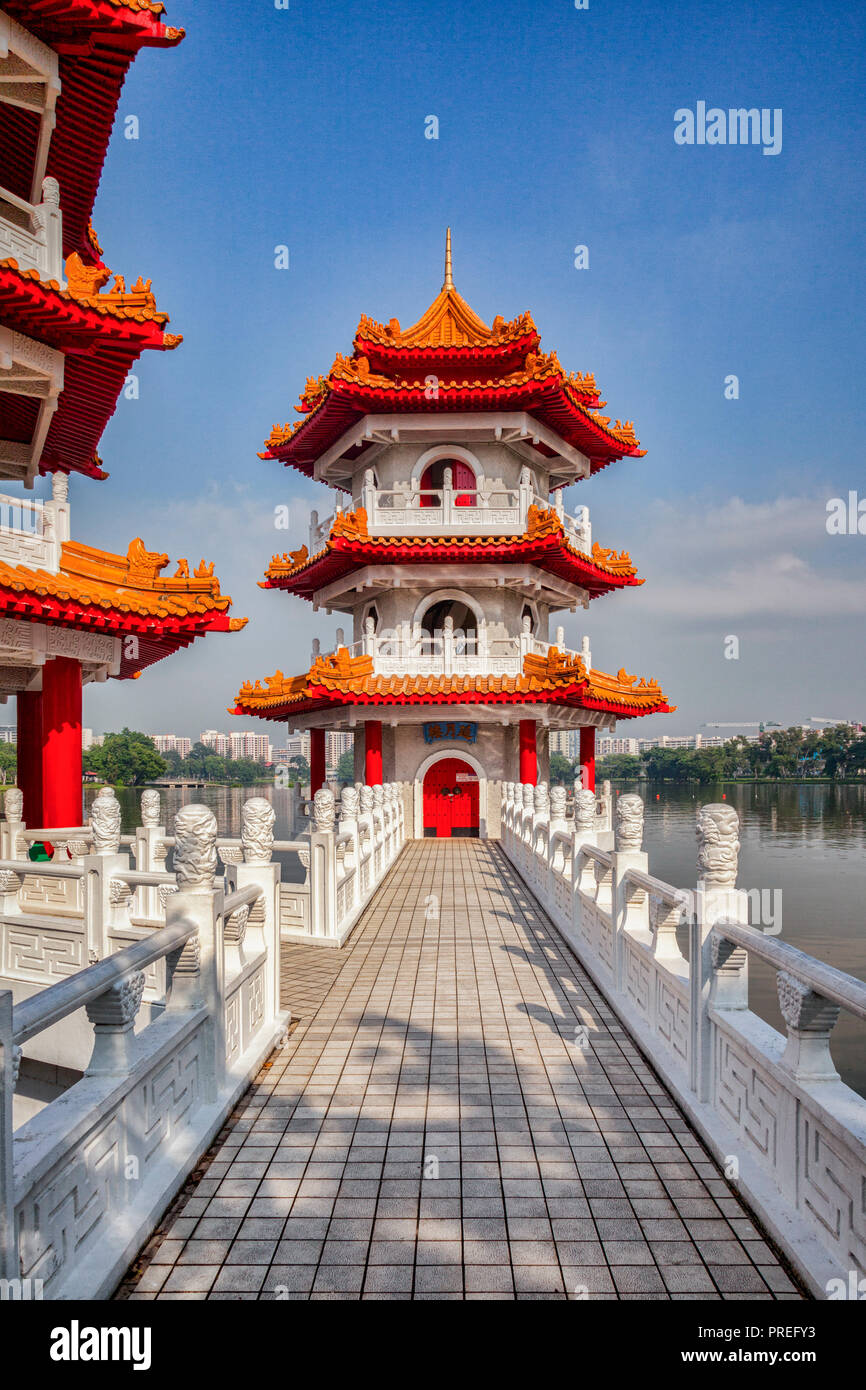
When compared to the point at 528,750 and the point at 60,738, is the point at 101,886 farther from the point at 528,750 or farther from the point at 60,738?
the point at 528,750

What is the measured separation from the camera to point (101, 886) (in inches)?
299

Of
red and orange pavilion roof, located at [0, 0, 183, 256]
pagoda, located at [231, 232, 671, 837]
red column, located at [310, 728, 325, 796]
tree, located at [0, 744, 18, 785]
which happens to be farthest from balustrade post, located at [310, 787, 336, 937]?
tree, located at [0, 744, 18, 785]

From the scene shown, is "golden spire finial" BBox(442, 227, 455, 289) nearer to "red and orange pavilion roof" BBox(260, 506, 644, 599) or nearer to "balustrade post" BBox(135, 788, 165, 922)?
"red and orange pavilion roof" BBox(260, 506, 644, 599)

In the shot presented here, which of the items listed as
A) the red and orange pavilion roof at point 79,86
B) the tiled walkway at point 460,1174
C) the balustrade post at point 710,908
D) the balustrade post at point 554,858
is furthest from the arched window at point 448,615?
the balustrade post at point 710,908

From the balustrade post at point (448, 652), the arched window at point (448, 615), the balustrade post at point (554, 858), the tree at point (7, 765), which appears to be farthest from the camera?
the tree at point (7, 765)

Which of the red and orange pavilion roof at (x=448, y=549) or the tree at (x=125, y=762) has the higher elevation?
the red and orange pavilion roof at (x=448, y=549)

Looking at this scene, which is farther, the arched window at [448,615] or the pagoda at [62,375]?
the arched window at [448,615]

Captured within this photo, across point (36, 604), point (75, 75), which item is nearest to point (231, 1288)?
point (36, 604)

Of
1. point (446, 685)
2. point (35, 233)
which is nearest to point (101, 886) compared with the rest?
point (35, 233)

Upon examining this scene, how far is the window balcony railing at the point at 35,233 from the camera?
887 centimetres

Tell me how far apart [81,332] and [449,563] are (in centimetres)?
1117

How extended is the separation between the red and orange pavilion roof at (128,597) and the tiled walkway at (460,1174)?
5123mm

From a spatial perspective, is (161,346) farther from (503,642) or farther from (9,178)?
(503,642)

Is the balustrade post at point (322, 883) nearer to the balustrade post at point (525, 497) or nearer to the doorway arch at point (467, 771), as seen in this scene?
the doorway arch at point (467, 771)
